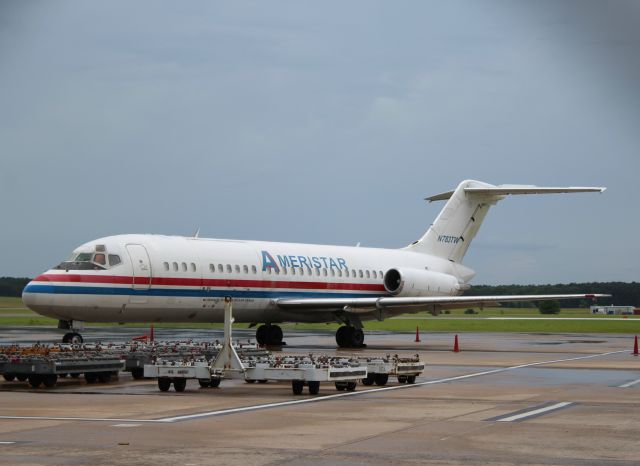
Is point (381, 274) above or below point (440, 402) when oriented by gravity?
above

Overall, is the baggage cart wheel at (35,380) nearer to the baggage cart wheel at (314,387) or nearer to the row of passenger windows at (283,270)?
the baggage cart wheel at (314,387)

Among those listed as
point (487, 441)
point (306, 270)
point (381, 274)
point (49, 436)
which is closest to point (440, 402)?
point (487, 441)

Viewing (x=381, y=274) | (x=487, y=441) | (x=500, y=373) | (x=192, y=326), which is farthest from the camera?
(x=192, y=326)

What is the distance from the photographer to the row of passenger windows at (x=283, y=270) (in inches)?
1226

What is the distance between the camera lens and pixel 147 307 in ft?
98.6

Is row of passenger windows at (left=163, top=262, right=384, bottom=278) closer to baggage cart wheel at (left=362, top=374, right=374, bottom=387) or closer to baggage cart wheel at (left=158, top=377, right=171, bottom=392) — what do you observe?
baggage cart wheel at (left=362, top=374, right=374, bottom=387)

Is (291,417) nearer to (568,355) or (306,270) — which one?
(568,355)

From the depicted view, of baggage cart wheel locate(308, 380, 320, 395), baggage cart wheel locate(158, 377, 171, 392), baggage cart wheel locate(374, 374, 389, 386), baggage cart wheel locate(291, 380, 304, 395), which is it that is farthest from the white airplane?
baggage cart wheel locate(308, 380, 320, 395)

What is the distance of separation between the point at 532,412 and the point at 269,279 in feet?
67.4

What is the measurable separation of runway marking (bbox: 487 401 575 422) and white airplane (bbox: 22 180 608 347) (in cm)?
1568

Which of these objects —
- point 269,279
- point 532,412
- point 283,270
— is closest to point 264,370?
point 532,412

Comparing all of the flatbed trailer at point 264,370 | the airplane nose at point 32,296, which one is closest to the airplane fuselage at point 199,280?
the airplane nose at point 32,296

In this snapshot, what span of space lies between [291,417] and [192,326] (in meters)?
45.5

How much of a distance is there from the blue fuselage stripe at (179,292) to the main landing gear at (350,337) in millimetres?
1842
